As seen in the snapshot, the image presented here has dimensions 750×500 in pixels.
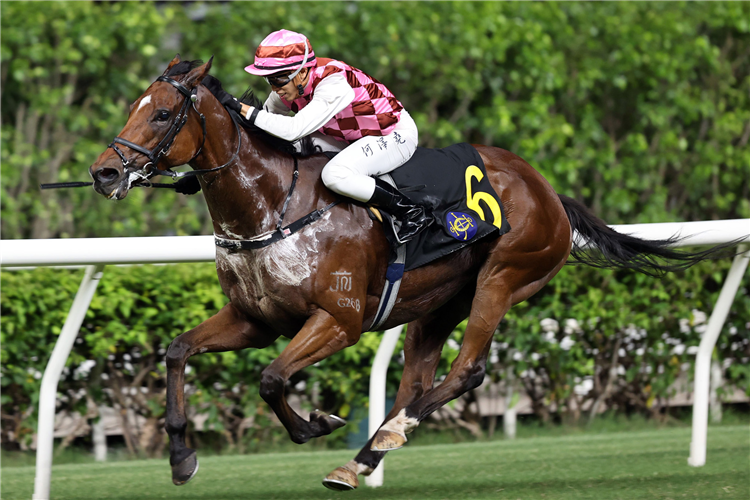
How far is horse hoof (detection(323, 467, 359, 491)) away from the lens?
3.12 m

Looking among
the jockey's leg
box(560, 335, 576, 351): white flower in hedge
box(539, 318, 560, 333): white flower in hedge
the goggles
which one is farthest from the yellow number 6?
box(560, 335, 576, 351): white flower in hedge

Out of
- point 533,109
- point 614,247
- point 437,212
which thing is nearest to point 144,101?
point 437,212

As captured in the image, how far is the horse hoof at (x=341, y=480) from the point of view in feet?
10.3

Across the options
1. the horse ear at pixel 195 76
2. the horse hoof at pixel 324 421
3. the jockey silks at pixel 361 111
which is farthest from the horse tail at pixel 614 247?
the horse ear at pixel 195 76

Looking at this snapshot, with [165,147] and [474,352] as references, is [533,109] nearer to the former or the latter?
[474,352]

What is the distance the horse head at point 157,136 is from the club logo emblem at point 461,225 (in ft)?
3.30

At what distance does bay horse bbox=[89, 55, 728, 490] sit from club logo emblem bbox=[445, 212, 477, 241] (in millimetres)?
144

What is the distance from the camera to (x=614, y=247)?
4.07 metres

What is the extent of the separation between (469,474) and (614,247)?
1.24 m

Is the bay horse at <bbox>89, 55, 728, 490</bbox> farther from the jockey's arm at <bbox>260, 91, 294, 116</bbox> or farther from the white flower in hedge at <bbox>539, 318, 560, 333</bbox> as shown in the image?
the white flower in hedge at <bbox>539, 318, 560, 333</bbox>

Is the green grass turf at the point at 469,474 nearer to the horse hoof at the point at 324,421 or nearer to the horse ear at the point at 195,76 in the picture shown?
the horse hoof at the point at 324,421

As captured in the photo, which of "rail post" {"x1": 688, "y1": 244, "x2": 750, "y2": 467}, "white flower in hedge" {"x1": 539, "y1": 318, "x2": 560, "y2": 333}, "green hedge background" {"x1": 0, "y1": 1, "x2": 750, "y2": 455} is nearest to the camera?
"rail post" {"x1": 688, "y1": 244, "x2": 750, "y2": 467}

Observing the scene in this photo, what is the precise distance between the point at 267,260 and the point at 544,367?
2.77 metres

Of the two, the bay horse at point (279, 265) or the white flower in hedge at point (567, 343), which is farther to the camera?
the white flower in hedge at point (567, 343)
